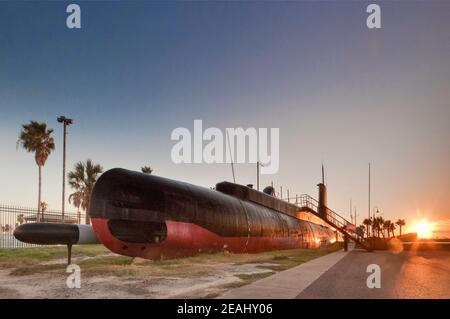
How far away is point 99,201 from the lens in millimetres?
14586

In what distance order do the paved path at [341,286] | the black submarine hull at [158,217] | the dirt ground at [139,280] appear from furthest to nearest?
the black submarine hull at [158,217]
the dirt ground at [139,280]
the paved path at [341,286]

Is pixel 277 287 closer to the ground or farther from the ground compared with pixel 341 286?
farther from the ground

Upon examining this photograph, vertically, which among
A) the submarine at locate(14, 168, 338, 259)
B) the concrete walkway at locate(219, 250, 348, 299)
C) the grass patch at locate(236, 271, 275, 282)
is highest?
the submarine at locate(14, 168, 338, 259)

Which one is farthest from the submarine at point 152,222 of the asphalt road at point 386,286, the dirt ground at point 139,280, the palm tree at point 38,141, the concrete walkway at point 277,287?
the palm tree at point 38,141

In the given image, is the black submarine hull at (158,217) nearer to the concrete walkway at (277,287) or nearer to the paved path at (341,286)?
the paved path at (341,286)

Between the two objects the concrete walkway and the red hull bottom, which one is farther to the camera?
Result: the red hull bottom

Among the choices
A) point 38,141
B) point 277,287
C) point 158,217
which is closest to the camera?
point 277,287

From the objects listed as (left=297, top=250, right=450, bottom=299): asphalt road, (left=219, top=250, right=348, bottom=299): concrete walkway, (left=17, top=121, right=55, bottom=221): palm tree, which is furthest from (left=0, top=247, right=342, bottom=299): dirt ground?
(left=17, top=121, right=55, bottom=221): palm tree

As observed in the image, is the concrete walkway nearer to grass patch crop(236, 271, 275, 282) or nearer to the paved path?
the paved path

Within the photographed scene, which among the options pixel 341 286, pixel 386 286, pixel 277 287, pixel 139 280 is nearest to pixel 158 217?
pixel 139 280

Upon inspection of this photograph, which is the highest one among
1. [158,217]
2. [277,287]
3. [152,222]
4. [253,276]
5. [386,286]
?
[158,217]

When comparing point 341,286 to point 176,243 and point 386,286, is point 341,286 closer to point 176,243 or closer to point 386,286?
point 386,286
